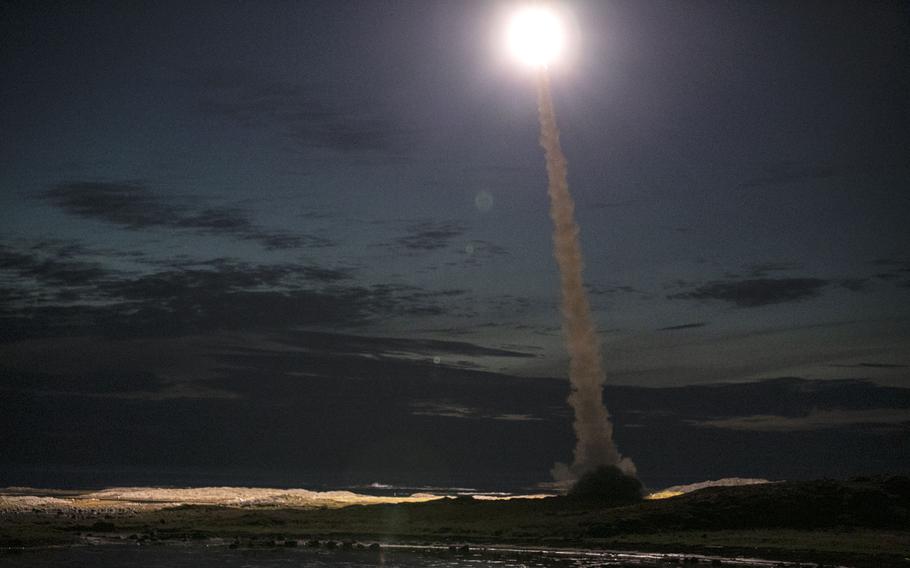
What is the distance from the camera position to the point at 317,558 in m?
54.2

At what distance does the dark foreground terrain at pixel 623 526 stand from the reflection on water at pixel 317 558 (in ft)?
11.4

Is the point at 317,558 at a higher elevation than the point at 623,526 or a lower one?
lower

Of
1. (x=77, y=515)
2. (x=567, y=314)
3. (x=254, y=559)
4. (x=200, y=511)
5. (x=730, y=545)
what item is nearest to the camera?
(x=254, y=559)

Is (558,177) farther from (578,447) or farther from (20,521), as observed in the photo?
(20,521)

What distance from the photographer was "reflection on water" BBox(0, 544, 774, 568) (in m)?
49.5

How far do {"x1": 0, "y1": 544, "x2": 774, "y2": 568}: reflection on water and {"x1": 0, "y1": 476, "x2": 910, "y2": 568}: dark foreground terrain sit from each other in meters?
3.47

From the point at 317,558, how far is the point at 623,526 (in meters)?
22.9

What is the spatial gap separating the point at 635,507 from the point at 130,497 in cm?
6602

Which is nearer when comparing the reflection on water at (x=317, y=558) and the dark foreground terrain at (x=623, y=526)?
the reflection on water at (x=317, y=558)

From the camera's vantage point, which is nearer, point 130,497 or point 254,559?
point 254,559

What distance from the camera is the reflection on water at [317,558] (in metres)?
49.5

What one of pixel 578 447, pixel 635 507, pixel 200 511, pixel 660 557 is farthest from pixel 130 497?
pixel 660 557

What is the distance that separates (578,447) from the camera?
258 feet

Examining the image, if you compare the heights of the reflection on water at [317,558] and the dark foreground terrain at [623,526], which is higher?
the dark foreground terrain at [623,526]
